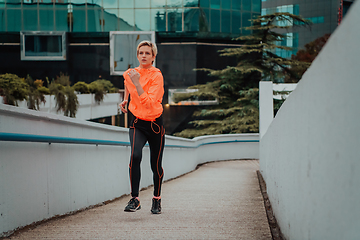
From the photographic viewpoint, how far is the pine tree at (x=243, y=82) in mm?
26625

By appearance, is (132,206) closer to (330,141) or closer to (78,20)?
(330,141)

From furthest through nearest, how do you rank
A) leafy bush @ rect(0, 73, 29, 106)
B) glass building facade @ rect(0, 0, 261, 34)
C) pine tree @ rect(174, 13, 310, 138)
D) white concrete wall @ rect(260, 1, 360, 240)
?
glass building facade @ rect(0, 0, 261, 34) → pine tree @ rect(174, 13, 310, 138) → leafy bush @ rect(0, 73, 29, 106) → white concrete wall @ rect(260, 1, 360, 240)

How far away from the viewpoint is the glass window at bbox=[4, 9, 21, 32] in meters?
29.1

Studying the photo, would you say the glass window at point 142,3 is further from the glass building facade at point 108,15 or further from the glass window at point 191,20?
the glass window at point 191,20

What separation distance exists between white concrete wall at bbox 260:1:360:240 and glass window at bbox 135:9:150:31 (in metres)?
27.7

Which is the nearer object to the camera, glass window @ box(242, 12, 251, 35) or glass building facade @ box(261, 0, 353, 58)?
glass window @ box(242, 12, 251, 35)

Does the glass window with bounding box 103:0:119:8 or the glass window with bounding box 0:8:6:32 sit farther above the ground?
the glass window with bounding box 103:0:119:8

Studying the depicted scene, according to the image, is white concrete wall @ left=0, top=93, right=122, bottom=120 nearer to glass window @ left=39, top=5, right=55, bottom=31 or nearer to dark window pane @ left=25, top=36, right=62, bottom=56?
dark window pane @ left=25, top=36, right=62, bottom=56

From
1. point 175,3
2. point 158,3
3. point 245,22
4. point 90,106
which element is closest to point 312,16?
point 245,22

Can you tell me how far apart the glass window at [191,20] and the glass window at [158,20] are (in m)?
1.53

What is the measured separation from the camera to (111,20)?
29.5 metres

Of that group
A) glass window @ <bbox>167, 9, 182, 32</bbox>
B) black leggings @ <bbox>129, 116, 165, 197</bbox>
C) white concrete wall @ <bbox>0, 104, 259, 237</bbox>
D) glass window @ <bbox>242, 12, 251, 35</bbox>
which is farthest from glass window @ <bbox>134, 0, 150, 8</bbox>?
black leggings @ <bbox>129, 116, 165, 197</bbox>

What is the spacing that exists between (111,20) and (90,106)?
9904mm

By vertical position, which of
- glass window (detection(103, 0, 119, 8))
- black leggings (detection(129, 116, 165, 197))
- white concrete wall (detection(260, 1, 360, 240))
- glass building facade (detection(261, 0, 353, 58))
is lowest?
black leggings (detection(129, 116, 165, 197))
